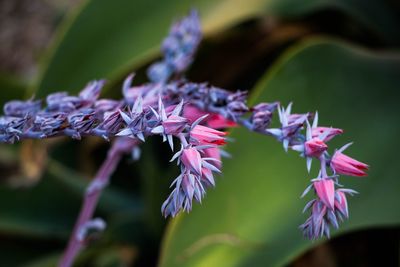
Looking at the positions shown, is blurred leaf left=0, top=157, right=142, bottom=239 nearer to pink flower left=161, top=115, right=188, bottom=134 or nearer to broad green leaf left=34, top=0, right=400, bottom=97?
broad green leaf left=34, top=0, right=400, bottom=97

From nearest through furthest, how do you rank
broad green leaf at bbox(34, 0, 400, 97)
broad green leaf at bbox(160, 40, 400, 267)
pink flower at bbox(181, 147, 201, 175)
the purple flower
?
pink flower at bbox(181, 147, 201, 175) < the purple flower < broad green leaf at bbox(160, 40, 400, 267) < broad green leaf at bbox(34, 0, 400, 97)

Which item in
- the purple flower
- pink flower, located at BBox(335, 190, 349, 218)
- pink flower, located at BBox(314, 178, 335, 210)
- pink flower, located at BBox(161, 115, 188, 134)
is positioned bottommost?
pink flower, located at BBox(335, 190, 349, 218)

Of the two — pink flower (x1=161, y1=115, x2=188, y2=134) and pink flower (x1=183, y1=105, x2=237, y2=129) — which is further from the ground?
pink flower (x1=161, y1=115, x2=188, y2=134)

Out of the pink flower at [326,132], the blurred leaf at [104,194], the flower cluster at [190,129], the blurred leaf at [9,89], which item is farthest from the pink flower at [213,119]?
the blurred leaf at [9,89]

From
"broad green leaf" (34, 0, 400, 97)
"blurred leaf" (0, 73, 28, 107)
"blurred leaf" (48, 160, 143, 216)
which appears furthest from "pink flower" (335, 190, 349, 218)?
"blurred leaf" (0, 73, 28, 107)

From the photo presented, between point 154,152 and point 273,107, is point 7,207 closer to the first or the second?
point 154,152

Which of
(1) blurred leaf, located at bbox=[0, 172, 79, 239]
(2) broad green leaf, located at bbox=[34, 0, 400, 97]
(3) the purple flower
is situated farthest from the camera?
(1) blurred leaf, located at bbox=[0, 172, 79, 239]

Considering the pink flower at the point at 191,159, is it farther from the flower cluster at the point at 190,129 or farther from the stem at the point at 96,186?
the stem at the point at 96,186
